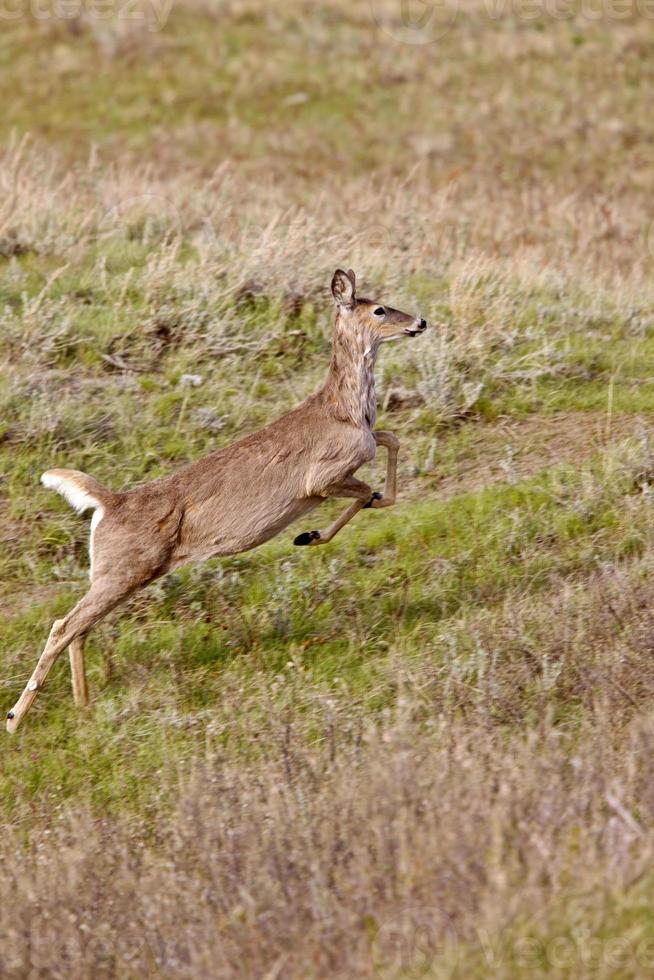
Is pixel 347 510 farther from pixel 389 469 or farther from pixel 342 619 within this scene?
pixel 342 619

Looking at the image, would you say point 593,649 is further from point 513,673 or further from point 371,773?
point 371,773

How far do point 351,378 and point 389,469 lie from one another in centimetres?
61

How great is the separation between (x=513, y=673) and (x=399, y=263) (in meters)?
5.76

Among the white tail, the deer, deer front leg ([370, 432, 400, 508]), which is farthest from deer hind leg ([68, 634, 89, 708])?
deer front leg ([370, 432, 400, 508])

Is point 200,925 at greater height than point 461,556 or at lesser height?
greater

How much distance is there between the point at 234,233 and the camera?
1261cm

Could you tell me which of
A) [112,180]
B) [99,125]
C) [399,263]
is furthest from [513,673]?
[99,125]

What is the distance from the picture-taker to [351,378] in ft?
26.1

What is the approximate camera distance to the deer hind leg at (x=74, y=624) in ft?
23.3

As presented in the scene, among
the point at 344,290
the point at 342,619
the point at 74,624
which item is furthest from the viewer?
the point at 344,290

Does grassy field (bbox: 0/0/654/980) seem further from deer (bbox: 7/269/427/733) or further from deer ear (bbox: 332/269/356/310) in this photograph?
deer ear (bbox: 332/269/356/310)

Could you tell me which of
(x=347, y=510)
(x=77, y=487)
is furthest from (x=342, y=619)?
(x=77, y=487)

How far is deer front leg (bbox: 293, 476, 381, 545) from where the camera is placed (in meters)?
7.77

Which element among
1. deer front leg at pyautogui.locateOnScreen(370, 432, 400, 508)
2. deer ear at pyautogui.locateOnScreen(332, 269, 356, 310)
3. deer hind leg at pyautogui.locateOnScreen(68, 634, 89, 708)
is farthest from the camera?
deer front leg at pyautogui.locateOnScreen(370, 432, 400, 508)
